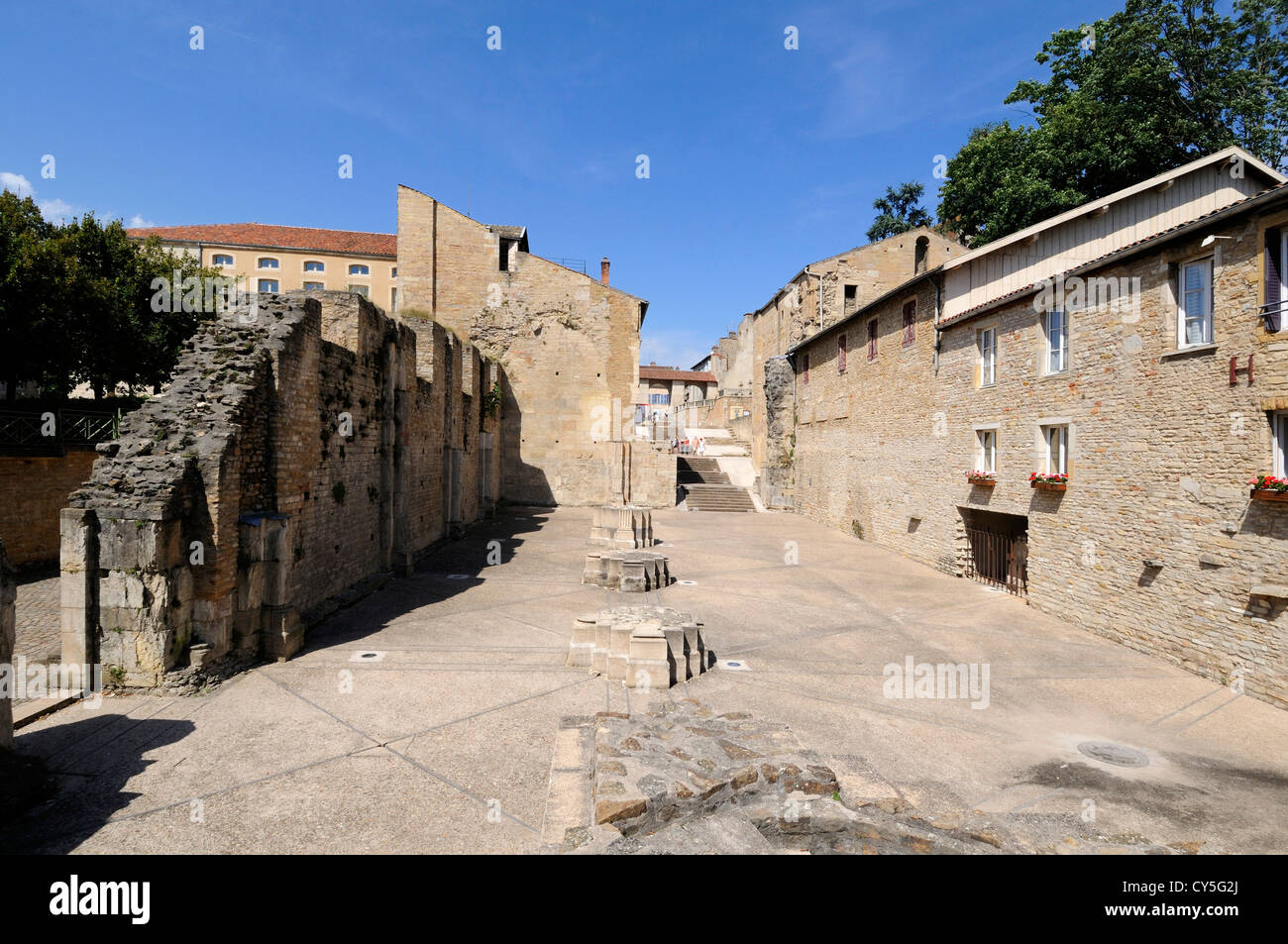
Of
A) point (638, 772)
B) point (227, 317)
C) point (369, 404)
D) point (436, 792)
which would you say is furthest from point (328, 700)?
point (369, 404)

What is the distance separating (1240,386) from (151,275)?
101 ft

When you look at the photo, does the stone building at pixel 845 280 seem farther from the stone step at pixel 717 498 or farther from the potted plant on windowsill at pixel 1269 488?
the potted plant on windowsill at pixel 1269 488

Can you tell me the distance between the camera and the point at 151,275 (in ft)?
76.3

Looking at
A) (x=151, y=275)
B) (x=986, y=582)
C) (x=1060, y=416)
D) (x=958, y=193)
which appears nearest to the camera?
(x=1060, y=416)

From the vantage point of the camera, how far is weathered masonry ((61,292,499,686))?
6984 millimetres

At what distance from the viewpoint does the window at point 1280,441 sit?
25.8 feet

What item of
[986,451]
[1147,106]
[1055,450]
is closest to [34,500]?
[986,451]

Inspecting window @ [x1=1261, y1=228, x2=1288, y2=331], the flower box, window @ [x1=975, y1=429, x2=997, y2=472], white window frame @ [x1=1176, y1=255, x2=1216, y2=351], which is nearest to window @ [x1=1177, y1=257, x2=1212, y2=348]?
white window frame @ [x1=1176, y1=255, x2=1216, y2=351]

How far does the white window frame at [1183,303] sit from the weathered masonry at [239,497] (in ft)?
42.5

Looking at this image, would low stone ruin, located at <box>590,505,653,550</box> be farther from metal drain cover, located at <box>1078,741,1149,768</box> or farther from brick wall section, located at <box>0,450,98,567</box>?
brick wall section, located at <box>0,450,98,567</box>

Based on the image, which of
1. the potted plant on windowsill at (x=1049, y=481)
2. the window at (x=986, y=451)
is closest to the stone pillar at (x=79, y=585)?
the potted plant on windowsill at (x=1049, y=481)

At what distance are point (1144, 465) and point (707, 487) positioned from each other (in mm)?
20344

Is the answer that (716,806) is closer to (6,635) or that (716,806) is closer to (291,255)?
(6,635)

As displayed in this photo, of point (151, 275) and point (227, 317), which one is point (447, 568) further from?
point (151, 275)
